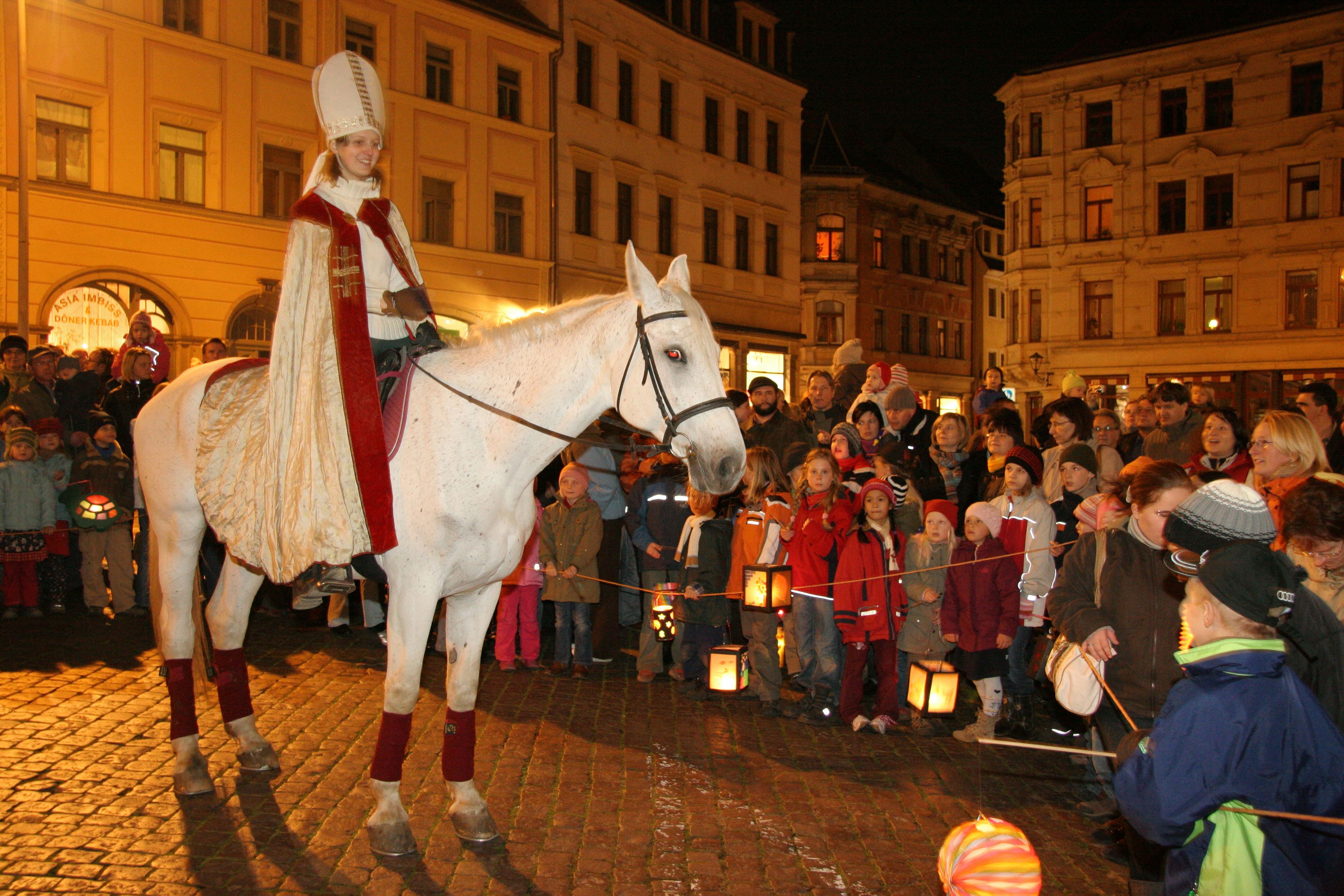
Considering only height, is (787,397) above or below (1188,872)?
above

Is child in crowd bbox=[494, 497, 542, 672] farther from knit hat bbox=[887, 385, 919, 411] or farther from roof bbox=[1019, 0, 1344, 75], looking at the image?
roof bbox=[1019, 0, 1344, 75]

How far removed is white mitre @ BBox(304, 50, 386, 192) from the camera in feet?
14.9

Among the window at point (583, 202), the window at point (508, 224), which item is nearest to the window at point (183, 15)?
the window at point (508, 224)

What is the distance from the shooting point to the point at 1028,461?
23.1 feet

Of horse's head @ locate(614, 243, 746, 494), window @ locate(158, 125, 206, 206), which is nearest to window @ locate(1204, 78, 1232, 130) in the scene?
window @ locate(158, 125, 206, 206)

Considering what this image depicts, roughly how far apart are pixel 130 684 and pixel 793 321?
28.3 meters

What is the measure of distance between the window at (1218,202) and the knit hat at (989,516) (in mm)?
30540

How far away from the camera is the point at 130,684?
22.7ft

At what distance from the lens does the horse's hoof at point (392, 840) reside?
4.18 metres

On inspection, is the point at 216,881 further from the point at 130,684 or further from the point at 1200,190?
the point at 1200,190

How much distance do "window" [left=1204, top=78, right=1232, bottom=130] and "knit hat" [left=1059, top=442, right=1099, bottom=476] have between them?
30.8 metres

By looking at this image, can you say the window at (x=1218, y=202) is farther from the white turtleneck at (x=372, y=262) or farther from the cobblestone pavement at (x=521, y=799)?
the white turtleneck at (x=372, y=262)

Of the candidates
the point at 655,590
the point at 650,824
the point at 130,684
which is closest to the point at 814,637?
the point at 655,590

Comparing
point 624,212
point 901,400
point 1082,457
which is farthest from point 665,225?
point 1082,457
